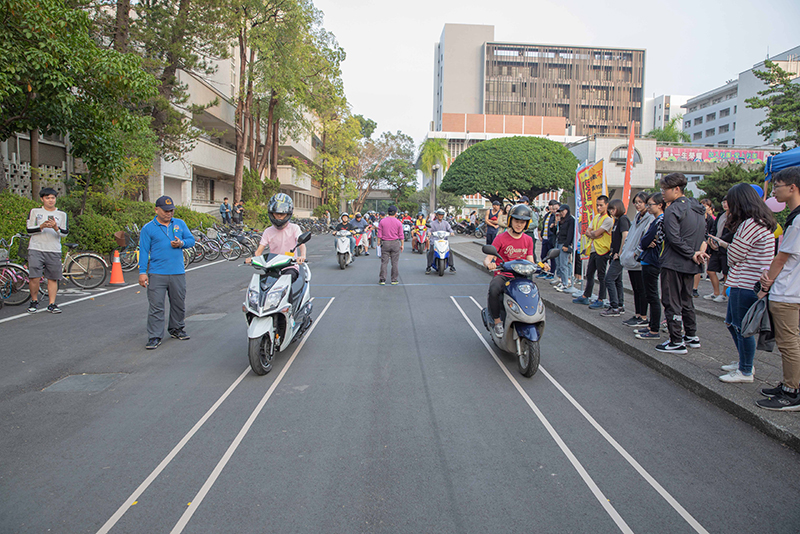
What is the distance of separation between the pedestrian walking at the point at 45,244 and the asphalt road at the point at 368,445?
1884mm

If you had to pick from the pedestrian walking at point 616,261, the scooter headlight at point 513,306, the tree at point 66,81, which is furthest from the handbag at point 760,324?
the tree at point 66,81

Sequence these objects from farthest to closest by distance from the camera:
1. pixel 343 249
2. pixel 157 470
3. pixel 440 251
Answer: pixel 343 249 → pixel 440 251 → pixel 157 470

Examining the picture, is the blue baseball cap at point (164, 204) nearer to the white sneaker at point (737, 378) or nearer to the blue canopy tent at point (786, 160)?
the white sneaker at point (737, 378)

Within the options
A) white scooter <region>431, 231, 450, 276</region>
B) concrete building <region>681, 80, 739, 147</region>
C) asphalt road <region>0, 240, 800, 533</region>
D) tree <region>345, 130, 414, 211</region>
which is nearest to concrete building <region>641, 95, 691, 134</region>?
concrete building <region>681, 80, 739, 147</region>

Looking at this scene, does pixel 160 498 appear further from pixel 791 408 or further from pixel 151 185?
pixel 151 185

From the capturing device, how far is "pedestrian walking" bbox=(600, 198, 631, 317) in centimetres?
802

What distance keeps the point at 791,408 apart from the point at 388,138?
63.0 meters

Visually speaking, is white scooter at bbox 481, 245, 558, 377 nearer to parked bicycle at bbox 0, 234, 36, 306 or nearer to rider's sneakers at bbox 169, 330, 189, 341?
rider's sneakers at bbox 169, 330, 189, 341

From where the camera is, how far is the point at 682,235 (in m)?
5.78

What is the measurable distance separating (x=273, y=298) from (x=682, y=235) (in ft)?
14.7

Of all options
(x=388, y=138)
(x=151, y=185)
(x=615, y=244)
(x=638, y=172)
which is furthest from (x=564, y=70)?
(x=615, y=244)

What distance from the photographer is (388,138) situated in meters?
64.7

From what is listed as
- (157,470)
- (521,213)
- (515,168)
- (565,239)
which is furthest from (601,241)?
(515,168)

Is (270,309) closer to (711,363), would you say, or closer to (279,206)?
(279,206)
